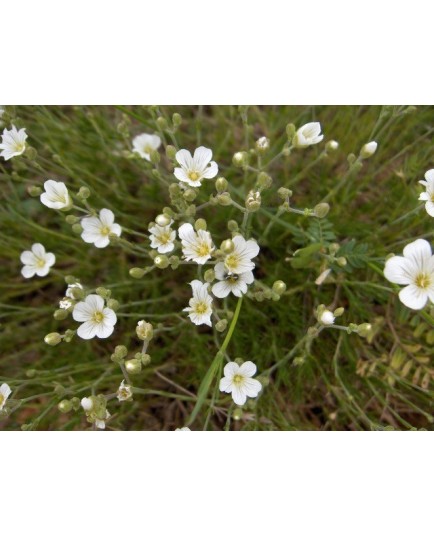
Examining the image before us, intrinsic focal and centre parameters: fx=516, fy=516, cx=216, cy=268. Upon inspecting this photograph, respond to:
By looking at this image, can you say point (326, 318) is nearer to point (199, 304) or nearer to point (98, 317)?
point (199, 304)

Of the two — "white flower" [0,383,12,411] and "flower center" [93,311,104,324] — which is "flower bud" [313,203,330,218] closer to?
"flower center" [93,311,104,324]

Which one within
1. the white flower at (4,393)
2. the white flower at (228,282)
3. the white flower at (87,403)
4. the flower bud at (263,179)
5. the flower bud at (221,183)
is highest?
the flower bud at (263,179)

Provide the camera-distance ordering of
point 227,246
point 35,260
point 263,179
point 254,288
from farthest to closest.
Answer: point 35,260
point 254,288
point 263,179
point 227,246

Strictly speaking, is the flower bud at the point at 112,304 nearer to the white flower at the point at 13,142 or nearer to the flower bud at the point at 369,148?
the white flower at the point at 13,142

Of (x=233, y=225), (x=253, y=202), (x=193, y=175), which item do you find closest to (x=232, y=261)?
(x=233, y=225)

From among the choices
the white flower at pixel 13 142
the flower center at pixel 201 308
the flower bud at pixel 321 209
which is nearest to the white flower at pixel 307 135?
the flower bud at pixel 321 209

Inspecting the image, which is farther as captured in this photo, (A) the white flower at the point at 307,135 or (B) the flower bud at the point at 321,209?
(A) the white flower at the point at 307,135

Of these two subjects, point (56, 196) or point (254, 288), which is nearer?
point (56, 196)
